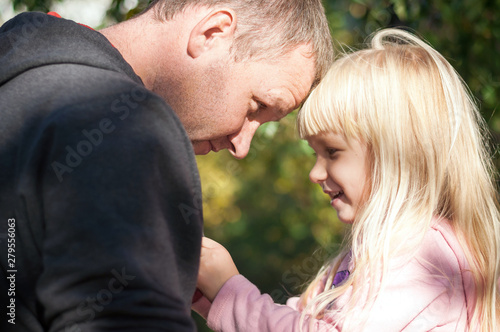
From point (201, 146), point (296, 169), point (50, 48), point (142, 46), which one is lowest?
point (296, 169)

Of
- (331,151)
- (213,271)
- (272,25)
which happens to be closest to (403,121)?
(331,151)

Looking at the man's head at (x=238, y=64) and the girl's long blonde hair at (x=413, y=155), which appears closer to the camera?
the man's head at (x=238, y=64)

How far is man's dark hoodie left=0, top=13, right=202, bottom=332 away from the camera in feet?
3.16

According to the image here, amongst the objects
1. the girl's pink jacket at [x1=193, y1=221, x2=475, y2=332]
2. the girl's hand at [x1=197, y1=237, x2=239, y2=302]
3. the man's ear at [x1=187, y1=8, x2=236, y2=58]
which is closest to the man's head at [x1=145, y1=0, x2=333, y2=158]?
Answer: the man's ear at [x1=187, y1=8, x2=236, y2=58]

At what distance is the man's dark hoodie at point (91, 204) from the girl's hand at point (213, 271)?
75cm

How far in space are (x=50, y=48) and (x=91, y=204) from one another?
424 mm

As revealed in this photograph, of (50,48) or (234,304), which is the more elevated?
(50,48)

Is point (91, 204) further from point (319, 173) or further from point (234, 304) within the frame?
point (319, 173)

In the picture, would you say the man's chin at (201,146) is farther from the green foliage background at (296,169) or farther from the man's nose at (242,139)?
the green foliage background at (296,169)

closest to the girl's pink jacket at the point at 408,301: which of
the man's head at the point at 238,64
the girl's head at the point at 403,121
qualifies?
the girl's head at the point at 403,121

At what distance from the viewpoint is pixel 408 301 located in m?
1.72

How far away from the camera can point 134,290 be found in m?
0.97

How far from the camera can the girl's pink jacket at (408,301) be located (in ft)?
5.63

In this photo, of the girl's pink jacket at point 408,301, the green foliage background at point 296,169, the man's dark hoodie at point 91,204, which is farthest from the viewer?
the green foliage background at point 296,169
